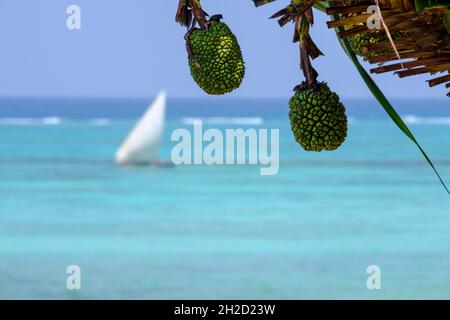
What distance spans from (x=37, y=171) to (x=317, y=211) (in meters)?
9.17

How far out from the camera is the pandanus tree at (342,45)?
2.33ft

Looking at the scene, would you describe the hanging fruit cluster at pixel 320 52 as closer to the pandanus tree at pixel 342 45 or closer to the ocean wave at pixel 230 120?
the pandanus tree at pixel 342 45

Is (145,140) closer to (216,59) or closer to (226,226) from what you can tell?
(226,226)

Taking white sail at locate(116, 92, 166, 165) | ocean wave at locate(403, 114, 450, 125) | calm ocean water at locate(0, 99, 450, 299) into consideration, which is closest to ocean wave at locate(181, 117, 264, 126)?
ocean wave at locate(403, 114, 450, 125)

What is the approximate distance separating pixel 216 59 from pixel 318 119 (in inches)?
3.8

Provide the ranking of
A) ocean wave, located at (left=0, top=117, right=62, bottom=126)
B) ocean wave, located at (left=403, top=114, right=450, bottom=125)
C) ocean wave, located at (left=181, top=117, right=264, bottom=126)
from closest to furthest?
ocean wave, located at (left=0, top=117, right=62, bottom=126), ocean wave, located at (left=403, top=114, right=450, bottom=125), ocean wave, located at (left=181, top=117, right=264, bottom=126)

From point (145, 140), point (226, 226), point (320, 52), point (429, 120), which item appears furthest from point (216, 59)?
point (429, 120)

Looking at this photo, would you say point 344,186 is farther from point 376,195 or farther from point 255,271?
→ point 255,271

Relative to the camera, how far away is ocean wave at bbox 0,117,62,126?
47.3 metres

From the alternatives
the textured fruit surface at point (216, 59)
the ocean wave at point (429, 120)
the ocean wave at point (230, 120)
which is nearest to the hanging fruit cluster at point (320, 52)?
the textured fruit surface at point (216, 59)

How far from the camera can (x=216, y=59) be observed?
788 mm

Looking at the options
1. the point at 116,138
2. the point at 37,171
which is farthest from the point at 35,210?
the point at 116,138

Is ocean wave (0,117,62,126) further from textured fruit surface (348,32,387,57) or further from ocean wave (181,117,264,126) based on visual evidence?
textured fruit surface (348,32,387,57)
